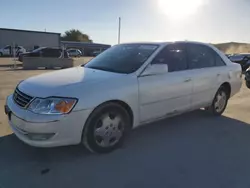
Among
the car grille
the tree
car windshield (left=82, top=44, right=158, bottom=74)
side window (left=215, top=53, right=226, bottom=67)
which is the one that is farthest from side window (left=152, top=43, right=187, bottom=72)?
the tree

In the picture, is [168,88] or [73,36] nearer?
[168,88]

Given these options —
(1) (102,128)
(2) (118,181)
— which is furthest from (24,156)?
(2) (118,181)

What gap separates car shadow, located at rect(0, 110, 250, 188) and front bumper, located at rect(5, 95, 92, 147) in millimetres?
323

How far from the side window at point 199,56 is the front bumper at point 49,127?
8.09 ft

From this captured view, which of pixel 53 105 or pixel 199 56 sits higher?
pixel 199 56

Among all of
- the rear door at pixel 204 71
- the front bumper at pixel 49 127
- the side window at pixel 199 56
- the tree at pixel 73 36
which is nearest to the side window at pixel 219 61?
the rear door at pixel 204 71

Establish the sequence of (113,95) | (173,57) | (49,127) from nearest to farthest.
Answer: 1. (49,127)
2. (113,95)
3. (173,57)

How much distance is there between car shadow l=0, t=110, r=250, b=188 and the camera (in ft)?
9.86

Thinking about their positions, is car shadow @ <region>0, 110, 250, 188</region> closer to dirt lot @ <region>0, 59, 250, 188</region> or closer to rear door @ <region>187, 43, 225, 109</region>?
dirt lot @ <region>0, 59, 250, 188</region>

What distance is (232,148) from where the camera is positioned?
13.1 feet

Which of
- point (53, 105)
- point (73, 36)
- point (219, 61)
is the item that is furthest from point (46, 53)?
point (73, 36)

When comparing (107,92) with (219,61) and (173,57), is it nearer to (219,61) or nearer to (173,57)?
(173,57)

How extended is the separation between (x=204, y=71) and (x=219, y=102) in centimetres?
98

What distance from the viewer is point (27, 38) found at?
49.9 m
